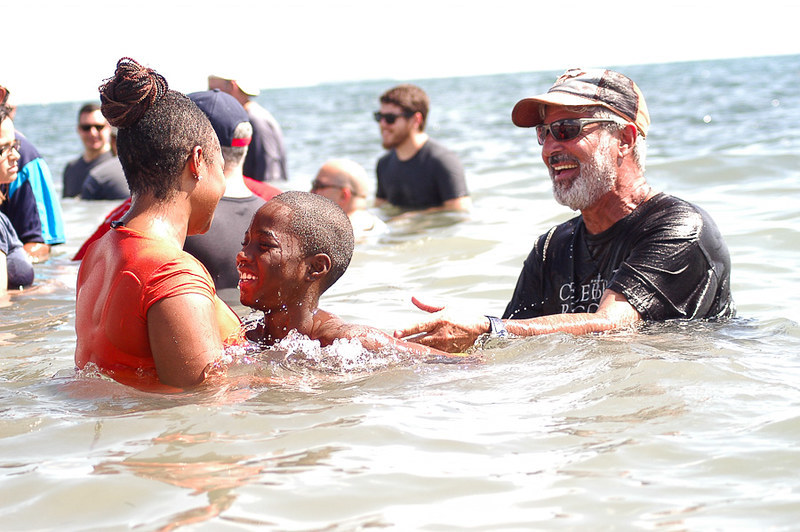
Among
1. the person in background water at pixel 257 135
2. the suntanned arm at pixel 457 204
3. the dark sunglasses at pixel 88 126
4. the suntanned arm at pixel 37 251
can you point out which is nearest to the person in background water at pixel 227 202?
the suntanned arm at pixel 37 251

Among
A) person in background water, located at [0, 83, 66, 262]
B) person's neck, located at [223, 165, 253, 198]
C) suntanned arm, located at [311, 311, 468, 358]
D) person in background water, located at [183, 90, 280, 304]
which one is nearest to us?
suntanned arm, located at [311, 311, 468, 358]

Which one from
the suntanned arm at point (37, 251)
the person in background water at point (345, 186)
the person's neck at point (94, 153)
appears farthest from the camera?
the person's neck at point (94, 153)

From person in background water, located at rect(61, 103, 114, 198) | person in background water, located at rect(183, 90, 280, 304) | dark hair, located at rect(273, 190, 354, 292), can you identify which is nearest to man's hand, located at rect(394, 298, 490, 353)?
dark hair, located at rect(273, 190, 354, 292)

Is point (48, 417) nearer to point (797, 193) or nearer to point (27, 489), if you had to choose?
point (27, 489)

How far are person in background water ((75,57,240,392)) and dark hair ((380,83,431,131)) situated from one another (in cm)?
775

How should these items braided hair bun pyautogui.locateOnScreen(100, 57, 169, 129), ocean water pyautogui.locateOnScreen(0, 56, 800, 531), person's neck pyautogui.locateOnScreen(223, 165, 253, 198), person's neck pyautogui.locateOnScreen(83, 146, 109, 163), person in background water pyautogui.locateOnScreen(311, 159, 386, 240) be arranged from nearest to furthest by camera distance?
ocean water pyautogui.locateOnScreen(0, 56, 800, 531) < braided hair bun pyautogui.locateOnScreen(100, 57, 169, 129) < person's neck pyautogui.locateOnScreen(223, 165, 253, 198) < person in background water pyautogui.locateOnScreen(311, 159, 386, 240) < person's neck pyautogui.locateOnScreen(83, 146, 109, 163)

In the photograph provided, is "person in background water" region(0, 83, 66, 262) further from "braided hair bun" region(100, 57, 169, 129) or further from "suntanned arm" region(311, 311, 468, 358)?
"braided hair bun" region(100, 57, 169, 129)

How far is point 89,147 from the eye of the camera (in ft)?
48.0

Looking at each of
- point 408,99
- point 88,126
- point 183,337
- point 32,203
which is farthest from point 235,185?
point 88,126

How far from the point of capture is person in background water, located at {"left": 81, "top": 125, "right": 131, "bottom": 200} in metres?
14.0

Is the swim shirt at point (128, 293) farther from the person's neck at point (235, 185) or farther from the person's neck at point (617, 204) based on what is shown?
the person's neck at point (235, 185)

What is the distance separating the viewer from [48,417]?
413 cm

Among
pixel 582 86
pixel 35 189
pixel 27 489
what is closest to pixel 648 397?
pixel 582 86

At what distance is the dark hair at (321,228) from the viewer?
14.4 ft
